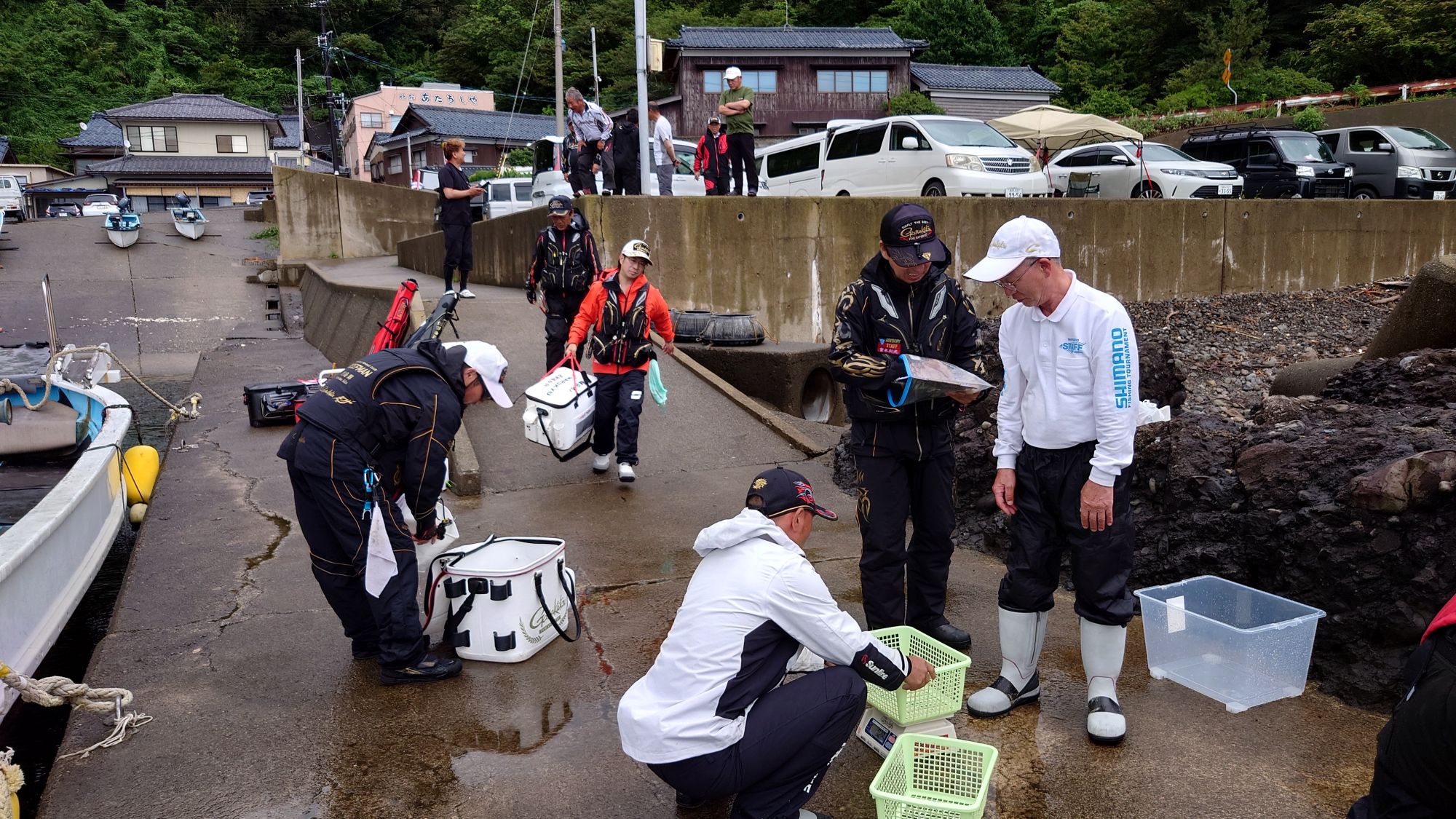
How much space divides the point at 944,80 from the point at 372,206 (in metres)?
24.4

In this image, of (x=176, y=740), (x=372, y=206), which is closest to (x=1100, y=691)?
(x=176, y=740)

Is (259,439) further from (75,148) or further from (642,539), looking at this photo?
(75,148)

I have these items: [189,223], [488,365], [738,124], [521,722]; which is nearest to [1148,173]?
[738,124]

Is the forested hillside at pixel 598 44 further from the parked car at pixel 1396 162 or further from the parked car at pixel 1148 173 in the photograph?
the parked car at pixel 1148 173

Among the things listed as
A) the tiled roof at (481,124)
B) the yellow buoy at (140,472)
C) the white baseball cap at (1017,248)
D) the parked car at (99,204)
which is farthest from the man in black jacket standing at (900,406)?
the tiled roof at (481,124)

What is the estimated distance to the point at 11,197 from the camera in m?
41.0

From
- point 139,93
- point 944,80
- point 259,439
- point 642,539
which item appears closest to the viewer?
point 642,539

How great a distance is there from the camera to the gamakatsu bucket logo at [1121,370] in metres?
3.19

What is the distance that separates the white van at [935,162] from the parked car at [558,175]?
2.67 m

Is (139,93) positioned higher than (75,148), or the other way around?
(139,93)

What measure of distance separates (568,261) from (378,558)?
180 inches

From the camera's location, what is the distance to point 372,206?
23844 mm

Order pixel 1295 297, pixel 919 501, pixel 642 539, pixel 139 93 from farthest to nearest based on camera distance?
pixel 139 93 < pixel 1295 297 < pixel 642 539 < pixel 919 501

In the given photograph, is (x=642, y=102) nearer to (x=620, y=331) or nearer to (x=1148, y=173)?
(x=620, y=331)
